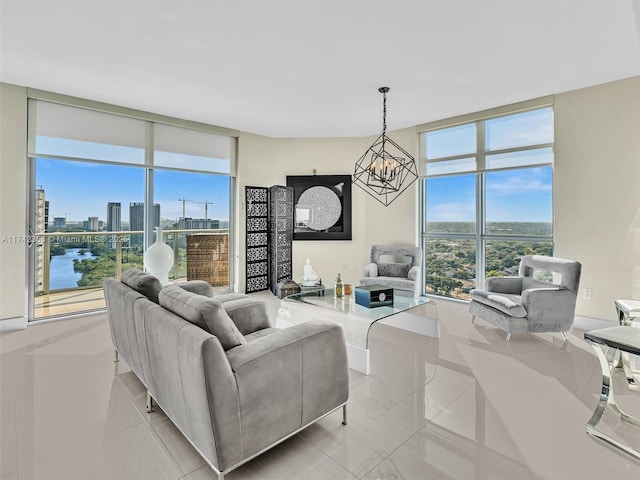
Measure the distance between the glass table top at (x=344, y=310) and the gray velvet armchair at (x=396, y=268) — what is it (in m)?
0.99

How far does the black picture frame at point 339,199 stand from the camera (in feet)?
19.2

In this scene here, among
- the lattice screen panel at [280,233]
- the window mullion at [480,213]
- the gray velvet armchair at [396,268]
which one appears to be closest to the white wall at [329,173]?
the lattice screen panel at [280,233]

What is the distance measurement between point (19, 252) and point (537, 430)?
196 inches

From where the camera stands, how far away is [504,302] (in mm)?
3377

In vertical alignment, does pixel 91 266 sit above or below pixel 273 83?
below

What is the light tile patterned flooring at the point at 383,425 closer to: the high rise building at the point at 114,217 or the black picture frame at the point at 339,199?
the high rise building at the point at 114,217

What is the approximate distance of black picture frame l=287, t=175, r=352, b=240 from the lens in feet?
19.2

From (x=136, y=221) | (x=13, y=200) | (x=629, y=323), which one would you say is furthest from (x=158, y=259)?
(x=629, y=323)

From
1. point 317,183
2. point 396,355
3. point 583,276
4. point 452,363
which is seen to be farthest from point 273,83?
point 583,276

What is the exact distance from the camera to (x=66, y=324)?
388 cm

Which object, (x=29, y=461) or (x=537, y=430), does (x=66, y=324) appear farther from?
(x=537, y=430)

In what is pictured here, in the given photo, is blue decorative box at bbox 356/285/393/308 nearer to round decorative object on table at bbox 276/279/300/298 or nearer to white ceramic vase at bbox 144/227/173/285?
round decorative object on table at bbox 276/279/300/298

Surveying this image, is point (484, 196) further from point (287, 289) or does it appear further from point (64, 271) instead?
point (64, 271)

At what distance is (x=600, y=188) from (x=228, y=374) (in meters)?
4.25
